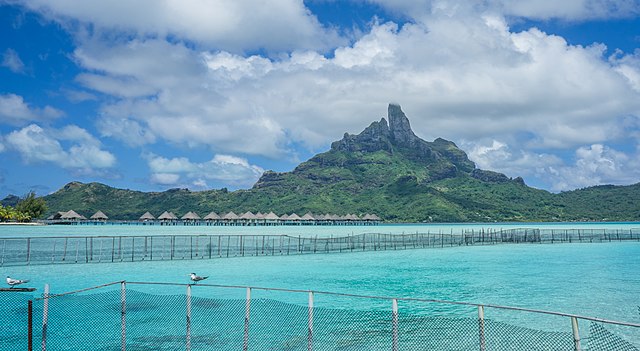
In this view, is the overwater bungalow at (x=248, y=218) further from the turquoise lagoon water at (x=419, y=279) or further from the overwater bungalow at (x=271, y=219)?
the turquoise lagoon water at (x=419, y=279)

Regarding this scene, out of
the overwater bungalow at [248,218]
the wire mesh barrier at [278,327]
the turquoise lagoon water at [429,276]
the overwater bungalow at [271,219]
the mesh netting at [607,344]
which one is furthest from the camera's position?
the overwater bungalow at [248,218]

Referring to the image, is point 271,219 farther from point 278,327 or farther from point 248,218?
point 278,327

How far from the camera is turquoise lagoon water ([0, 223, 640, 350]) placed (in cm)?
2666

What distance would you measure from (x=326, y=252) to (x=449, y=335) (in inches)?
1810

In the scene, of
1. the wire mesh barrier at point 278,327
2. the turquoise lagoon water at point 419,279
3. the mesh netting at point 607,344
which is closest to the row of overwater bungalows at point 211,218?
the turquoise lagoon water at point 419,279

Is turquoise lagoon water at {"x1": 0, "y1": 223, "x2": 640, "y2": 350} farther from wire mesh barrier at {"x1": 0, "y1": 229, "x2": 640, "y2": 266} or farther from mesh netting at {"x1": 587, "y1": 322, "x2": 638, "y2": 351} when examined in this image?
mesh netting at {"x1": 587, "y1": 322, "x2": 638, "y2": 351}

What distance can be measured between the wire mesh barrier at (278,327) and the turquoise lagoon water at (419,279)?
0.84 meters

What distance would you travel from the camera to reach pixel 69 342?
696 inches

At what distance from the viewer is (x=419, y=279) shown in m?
39.1

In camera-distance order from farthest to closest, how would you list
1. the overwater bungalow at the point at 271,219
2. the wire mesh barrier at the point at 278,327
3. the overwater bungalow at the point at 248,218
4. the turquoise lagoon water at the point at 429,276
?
the overwater bungalow at the point at 248,218 < the overwater bungalow at the point at 271,219 < the turquoise lagoon water at the point at 429,276 < the wire mesh barrier at the point at 278,327

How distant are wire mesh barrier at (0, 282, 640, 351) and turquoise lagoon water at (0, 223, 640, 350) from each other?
Answer: 0.84 metres

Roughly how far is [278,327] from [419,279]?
2176 centimetres

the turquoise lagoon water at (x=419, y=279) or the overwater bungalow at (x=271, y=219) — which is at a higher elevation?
the overwater bungalow at (x=271, y=219)

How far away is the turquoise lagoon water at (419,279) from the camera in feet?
87.5
